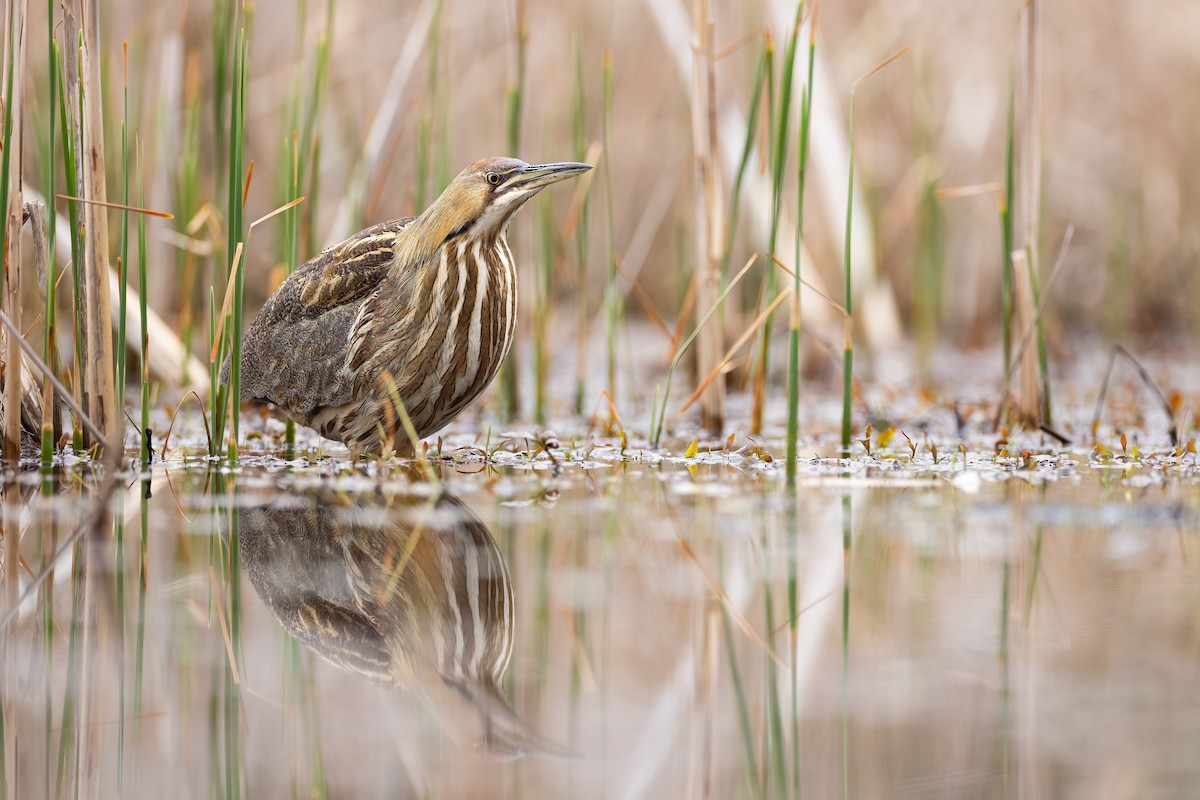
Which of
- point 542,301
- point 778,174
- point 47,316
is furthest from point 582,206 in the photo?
point 47,316

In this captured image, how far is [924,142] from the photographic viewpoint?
22.2ft

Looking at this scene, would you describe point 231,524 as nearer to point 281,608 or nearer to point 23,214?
point 281,608

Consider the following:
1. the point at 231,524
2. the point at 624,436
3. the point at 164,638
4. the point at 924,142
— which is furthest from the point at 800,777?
the point at 924,142

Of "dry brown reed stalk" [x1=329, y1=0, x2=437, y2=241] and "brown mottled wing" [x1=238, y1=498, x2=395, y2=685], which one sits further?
"dry brown reed stalk" [x1=329, y1=0, x2=437, y2=241]

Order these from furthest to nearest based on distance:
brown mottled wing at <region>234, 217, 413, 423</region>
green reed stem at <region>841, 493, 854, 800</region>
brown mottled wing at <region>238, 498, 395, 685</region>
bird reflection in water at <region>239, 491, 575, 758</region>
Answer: brown mottled wing at <region>234, 217, 413, 423</region> < brown mottled wing at <region>238, 498, 395, 685</region> < bird reflection in water at <region>239, 491, 575, 758</region> < green reed stem at <region>841, 493, 854, 800</region>

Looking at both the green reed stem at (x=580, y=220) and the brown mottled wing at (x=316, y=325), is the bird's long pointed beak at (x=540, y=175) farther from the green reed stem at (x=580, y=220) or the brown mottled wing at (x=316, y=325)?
the green reed stem at (x=580, y=220)

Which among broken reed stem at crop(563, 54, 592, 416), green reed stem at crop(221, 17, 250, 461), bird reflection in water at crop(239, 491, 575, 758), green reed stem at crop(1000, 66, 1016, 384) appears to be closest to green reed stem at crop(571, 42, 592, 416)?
broken reed stem at crop(563, 54, 592, 416)

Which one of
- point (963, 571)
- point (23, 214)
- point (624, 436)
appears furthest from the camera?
point (624, 436)

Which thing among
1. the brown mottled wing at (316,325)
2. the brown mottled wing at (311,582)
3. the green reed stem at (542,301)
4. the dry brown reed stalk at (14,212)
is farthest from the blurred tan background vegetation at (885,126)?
the brown mottled wing at (311,582)

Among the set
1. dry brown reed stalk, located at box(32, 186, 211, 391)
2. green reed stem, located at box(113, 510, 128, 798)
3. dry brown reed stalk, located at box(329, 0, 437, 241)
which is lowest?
green reed stem, located at box(113, 510, 128, 798)

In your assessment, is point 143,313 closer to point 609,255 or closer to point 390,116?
point 609,255

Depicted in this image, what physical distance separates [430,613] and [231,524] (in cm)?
88

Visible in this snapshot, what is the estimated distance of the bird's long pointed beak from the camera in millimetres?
3945

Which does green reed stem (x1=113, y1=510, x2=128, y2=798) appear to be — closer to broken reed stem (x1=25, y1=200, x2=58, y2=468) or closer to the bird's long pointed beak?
broken reed stem (x1=25, y1=200, x2=58, y2=468)
